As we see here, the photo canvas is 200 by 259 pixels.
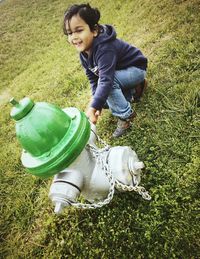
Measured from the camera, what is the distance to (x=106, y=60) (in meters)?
2.82

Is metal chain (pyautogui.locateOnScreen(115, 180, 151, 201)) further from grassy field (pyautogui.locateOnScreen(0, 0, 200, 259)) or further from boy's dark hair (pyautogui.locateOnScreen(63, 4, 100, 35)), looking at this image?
boy's dark hair (pyautogui.locateOnScreen(63, 4, 100, 35))

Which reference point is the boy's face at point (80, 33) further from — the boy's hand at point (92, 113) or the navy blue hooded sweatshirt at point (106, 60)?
the boy's hand at point (92, 113)

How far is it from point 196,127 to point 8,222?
2114 mm

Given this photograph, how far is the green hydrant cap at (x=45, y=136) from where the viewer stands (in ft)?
5.75

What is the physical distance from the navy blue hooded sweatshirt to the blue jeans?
0.09 m

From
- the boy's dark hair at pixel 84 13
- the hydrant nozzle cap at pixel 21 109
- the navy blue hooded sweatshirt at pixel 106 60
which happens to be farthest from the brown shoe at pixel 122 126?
the hydrant nozzle cap at pixel 21 109

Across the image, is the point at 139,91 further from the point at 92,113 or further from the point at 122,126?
the point at 92,113

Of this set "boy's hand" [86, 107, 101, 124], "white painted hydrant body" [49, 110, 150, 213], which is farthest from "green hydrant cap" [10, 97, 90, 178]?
"boy's hand" [86, 107, 101, 124]

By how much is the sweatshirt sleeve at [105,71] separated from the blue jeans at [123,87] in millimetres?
223

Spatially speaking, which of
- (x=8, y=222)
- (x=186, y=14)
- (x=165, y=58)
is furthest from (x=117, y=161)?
(x=186, y=14)

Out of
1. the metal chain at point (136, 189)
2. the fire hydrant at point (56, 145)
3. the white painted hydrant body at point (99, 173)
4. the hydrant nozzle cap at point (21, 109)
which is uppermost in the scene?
the hydrant nozzle cap at point (21, 109)

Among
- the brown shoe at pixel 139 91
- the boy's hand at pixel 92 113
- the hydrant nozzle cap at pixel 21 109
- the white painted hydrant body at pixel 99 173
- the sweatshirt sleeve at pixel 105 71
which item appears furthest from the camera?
the brown shoe at pixel 139 91

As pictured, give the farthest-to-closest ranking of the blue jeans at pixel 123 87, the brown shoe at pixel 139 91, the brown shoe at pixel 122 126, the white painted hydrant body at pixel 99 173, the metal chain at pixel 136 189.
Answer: the brown shoe at pixel 139 91 → the brown shoe at pixel 122 126 → the blue jeans at pixel 123 87 → the metal chain at pixel 136 189 → the white painted hydrant body at pixel 99 173

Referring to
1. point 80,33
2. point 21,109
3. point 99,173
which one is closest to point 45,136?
point 21,109
